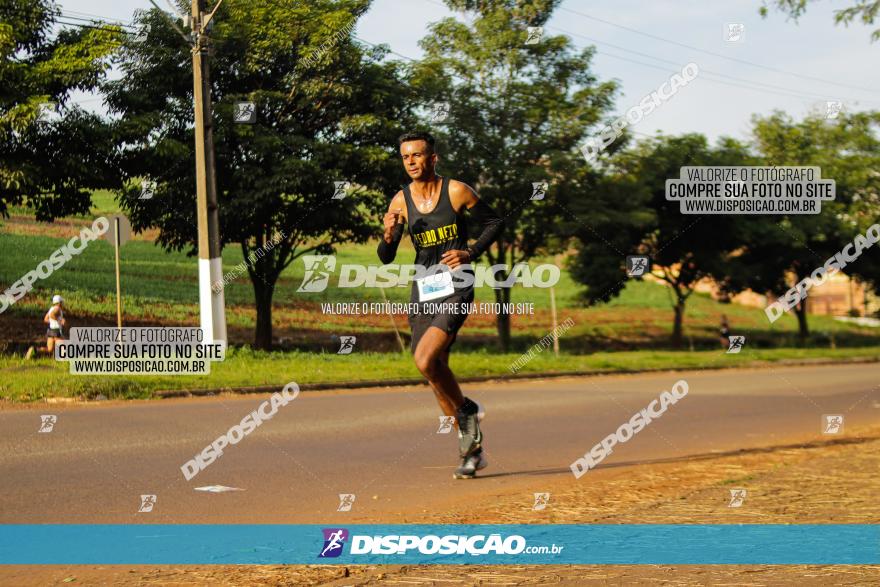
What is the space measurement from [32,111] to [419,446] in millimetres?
14725

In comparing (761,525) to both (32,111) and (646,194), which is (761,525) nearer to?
(32,111)

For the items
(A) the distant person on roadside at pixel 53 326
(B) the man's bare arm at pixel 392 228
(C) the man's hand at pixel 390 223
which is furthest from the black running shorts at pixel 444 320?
(A) the distant person on roadside at pixel 53 326

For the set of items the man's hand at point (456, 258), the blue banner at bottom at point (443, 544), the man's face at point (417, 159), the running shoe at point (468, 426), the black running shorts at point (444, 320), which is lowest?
Answer: the blue banner at bottom at point (443, 544)

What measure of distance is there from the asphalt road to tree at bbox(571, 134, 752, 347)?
19.1 meters

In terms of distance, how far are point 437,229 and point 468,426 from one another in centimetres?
150

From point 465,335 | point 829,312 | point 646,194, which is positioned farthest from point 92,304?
point 829,312

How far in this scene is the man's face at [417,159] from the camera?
6.87 metres

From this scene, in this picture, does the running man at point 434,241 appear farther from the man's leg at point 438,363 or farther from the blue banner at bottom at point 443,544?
the blue banner at bottom at point 443,544

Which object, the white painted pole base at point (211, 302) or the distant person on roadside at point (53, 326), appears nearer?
the white painted pole base at point (211, 302)

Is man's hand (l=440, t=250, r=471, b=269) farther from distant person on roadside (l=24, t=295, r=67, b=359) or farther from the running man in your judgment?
distant person on roadside (l=24, t=295, r=67, b=359)

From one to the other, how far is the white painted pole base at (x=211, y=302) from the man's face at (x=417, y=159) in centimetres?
1316

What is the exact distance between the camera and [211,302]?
19.7 metres

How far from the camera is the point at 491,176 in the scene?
3195cm

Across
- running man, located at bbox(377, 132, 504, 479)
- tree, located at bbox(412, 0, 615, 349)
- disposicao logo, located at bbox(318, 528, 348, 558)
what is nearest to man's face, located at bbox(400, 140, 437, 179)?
running man, located at bbox(377, 132, 504, 479)
